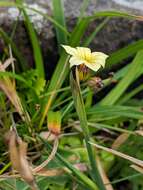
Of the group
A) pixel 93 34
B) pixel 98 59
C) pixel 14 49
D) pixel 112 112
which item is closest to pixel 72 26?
pixel 93 34

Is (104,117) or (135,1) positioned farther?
(135,1)

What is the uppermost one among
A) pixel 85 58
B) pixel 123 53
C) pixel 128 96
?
pixel 85 58

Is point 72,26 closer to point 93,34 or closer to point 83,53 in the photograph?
point 93,34

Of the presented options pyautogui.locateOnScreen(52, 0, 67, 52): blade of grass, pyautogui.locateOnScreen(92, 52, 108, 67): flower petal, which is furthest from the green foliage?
pyautogui.locateOnScreen(92, 52, 108, 67): flower petal

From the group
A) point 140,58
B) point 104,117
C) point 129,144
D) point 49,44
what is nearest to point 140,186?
point 129,144

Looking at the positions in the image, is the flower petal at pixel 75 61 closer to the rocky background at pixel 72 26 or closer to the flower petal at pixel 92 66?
the flower petal at pixel 92 66

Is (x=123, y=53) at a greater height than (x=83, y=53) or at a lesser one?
lesser

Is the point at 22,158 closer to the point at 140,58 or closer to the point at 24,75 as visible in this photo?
the point at 24,75

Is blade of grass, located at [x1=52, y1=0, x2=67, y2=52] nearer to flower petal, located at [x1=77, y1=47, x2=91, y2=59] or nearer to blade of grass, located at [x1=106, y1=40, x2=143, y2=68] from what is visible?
blade of grass, located at [x1=106, y1=40, x2=143, y2=68]
